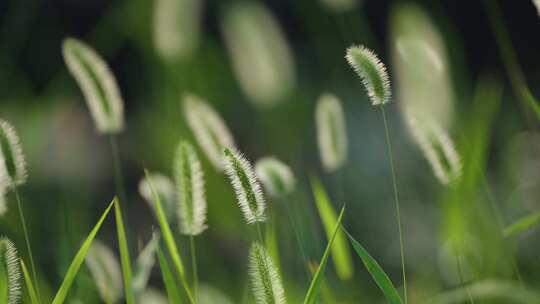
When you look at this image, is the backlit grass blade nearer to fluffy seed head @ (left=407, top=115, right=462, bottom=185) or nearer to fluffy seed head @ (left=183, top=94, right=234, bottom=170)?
fluffy seed head @ (left=407, top=115, right=462, bottom=185)

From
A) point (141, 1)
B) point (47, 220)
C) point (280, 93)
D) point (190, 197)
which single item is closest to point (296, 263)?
point (280, 93)

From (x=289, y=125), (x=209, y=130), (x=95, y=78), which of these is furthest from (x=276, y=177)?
(x=289, y=125)

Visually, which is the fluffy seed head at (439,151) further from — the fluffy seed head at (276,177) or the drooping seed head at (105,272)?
the drooping seed head at (105,272)

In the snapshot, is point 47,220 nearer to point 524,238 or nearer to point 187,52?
point 187,52

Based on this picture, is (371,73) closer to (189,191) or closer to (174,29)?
(189,191)

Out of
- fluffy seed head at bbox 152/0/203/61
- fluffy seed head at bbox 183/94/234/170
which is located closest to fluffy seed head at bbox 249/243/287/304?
fluffy seed head at bbox 183/94/234/170
